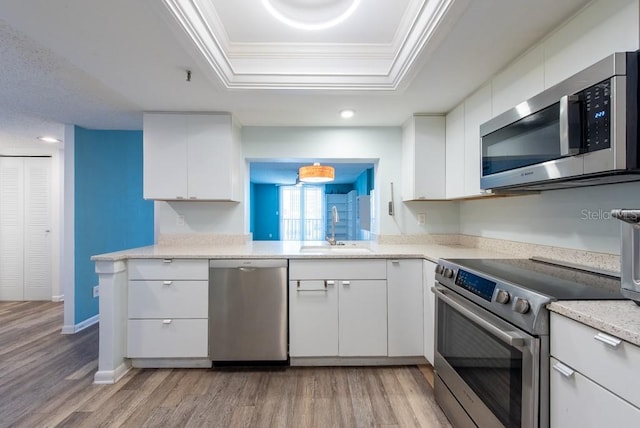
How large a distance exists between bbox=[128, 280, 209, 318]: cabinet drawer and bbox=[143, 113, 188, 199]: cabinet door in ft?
2.53

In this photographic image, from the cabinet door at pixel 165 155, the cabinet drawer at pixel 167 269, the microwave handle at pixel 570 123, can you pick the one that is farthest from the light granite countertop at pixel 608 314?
the cabinet door at pixel 165 155

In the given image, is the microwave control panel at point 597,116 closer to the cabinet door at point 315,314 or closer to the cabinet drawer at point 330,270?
the cabinet drawer at point 330,270

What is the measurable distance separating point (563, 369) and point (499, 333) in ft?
0.68

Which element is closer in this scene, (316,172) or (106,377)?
(106,377)

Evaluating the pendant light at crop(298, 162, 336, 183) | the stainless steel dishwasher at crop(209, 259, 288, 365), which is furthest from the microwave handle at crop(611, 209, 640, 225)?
the pendant light at crop(298, 162, 336, 183)

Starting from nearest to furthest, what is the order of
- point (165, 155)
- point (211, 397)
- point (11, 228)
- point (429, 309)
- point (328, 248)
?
point (211, 397) → point (429, 309) → point (165, 155) → point (328, 248) → point (11, 228)

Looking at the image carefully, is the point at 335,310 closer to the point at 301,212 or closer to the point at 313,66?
the point at 313,66

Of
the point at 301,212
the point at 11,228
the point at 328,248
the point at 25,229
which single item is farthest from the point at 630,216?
the point at 301,212

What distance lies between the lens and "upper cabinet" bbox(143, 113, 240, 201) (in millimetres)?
2494

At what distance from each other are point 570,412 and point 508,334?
258 millimetres

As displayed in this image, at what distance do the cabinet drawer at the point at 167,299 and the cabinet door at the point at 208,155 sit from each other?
775 mm

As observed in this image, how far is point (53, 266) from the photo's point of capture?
3977mm

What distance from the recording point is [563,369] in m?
0.94

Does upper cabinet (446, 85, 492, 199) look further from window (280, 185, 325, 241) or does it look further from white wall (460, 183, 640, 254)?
window (280, 185, 325, 241)
